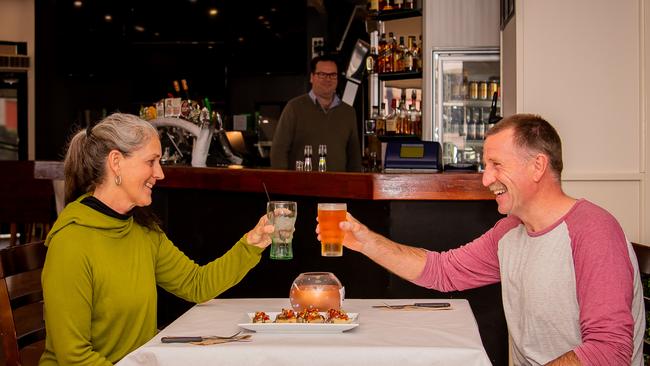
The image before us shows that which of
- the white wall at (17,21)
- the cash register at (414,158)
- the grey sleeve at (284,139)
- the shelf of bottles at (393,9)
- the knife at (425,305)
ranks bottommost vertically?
the knife at (425,305)

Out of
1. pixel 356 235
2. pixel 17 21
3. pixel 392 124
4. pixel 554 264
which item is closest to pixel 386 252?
pixel 356 235

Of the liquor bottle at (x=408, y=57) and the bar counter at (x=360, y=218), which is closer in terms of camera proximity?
the bar counter at (x=360, y=218)

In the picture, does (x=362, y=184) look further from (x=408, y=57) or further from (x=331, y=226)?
(x=408, y=57)

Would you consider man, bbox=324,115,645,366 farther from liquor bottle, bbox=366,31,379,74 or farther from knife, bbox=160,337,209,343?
liquor bottle, bbox=366,31,379,74

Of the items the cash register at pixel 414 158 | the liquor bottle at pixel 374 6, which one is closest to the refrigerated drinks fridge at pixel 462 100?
the liquor bottle at pixel 374 6

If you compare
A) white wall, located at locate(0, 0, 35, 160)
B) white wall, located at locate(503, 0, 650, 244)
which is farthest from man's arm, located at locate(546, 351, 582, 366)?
white wall, located at locate(0, 0, 35, 160)

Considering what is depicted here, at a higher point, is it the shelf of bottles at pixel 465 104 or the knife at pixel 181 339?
the shelf of bottles at pixel 465 104

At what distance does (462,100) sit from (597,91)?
8.81 feet

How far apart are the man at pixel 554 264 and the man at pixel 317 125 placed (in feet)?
11.4

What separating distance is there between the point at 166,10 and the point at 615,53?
7.10 metres

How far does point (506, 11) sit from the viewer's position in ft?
16.9

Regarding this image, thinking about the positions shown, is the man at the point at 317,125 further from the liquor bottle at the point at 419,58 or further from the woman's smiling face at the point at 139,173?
the woman's smiling face at the point at 139,173

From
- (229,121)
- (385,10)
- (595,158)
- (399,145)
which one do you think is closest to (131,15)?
(229,121)

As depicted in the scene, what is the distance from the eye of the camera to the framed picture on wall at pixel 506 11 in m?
4.78
